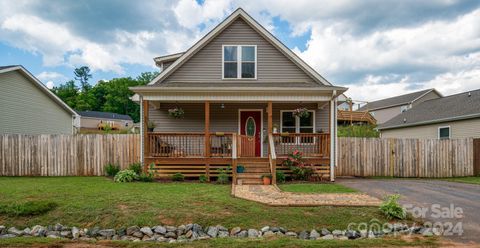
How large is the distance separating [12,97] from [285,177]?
15031 mm

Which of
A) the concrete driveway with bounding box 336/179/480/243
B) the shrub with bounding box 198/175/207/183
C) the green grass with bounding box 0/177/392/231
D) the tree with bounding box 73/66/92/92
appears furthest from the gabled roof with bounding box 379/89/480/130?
the tree with bounding box 73/66/92/92

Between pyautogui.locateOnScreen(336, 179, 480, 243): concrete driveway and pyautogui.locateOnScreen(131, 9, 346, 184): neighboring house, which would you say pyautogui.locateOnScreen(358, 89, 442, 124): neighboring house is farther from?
pyautogui.locateOnScreen(336, 179, 480, 243): concrete driveway

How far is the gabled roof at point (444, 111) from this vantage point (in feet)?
54.1

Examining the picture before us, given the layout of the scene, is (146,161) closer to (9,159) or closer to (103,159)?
(103,159)

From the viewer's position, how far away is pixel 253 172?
37.0 feet

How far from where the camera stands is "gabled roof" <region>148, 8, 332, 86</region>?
1355 cm

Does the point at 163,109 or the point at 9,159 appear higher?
the point at 163,109

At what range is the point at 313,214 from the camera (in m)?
6.48

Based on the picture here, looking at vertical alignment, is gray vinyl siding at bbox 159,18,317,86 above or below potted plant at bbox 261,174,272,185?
above

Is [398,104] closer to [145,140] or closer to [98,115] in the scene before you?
[145,140]

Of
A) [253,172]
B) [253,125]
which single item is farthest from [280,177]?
[253,125]

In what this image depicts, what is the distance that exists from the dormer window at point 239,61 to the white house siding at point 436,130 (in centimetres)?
1165

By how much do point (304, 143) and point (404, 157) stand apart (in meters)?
4.64

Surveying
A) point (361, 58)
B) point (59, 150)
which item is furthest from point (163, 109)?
point (361, 58)
